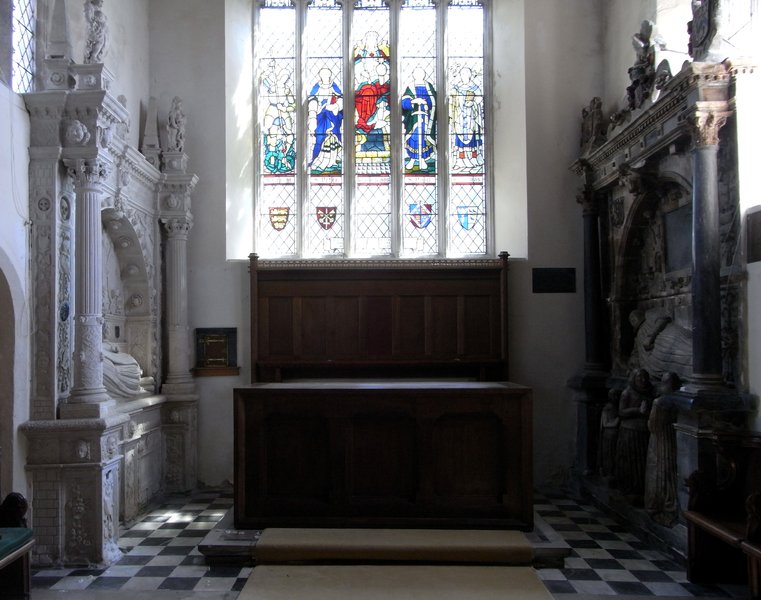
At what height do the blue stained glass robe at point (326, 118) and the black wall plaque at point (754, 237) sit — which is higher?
the blue stained glass robe at point (326, 118)

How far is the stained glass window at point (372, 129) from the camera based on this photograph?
7.19m

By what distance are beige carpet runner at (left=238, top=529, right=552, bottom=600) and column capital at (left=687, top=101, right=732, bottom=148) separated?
2.99 meters

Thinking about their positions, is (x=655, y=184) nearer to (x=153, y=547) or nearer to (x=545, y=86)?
(x=545, y=86)

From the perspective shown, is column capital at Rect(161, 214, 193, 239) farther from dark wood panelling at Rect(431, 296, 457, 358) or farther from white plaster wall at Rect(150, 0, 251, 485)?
dark wood panelling at Rect(431, 296, 457, 358)

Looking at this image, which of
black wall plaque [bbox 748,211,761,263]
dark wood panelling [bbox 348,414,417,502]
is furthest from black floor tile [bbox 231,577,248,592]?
black wall plaque [bbox 748,211,761,263]

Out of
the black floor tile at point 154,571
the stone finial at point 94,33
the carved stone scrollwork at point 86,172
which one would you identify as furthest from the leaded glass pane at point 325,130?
the black floor tile at point 154,571

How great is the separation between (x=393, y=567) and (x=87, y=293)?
289 centimetres

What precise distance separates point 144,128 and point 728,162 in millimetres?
5336

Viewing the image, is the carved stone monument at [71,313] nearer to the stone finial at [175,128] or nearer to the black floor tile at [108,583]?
the black floor tile at [108,583]

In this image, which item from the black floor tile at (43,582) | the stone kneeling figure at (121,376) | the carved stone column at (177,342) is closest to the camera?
the black floor tile at (43,582)

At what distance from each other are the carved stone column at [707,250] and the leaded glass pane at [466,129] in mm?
3167

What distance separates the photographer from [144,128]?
638 cm

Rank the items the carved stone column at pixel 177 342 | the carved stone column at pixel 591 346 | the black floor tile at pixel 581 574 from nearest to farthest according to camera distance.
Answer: the black floor tile at pixel 581 574 → the carved stone column at pixel 591 346 → the carved stone column at pixel 177 342

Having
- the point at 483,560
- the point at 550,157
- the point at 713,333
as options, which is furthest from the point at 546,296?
the point at 483,560
